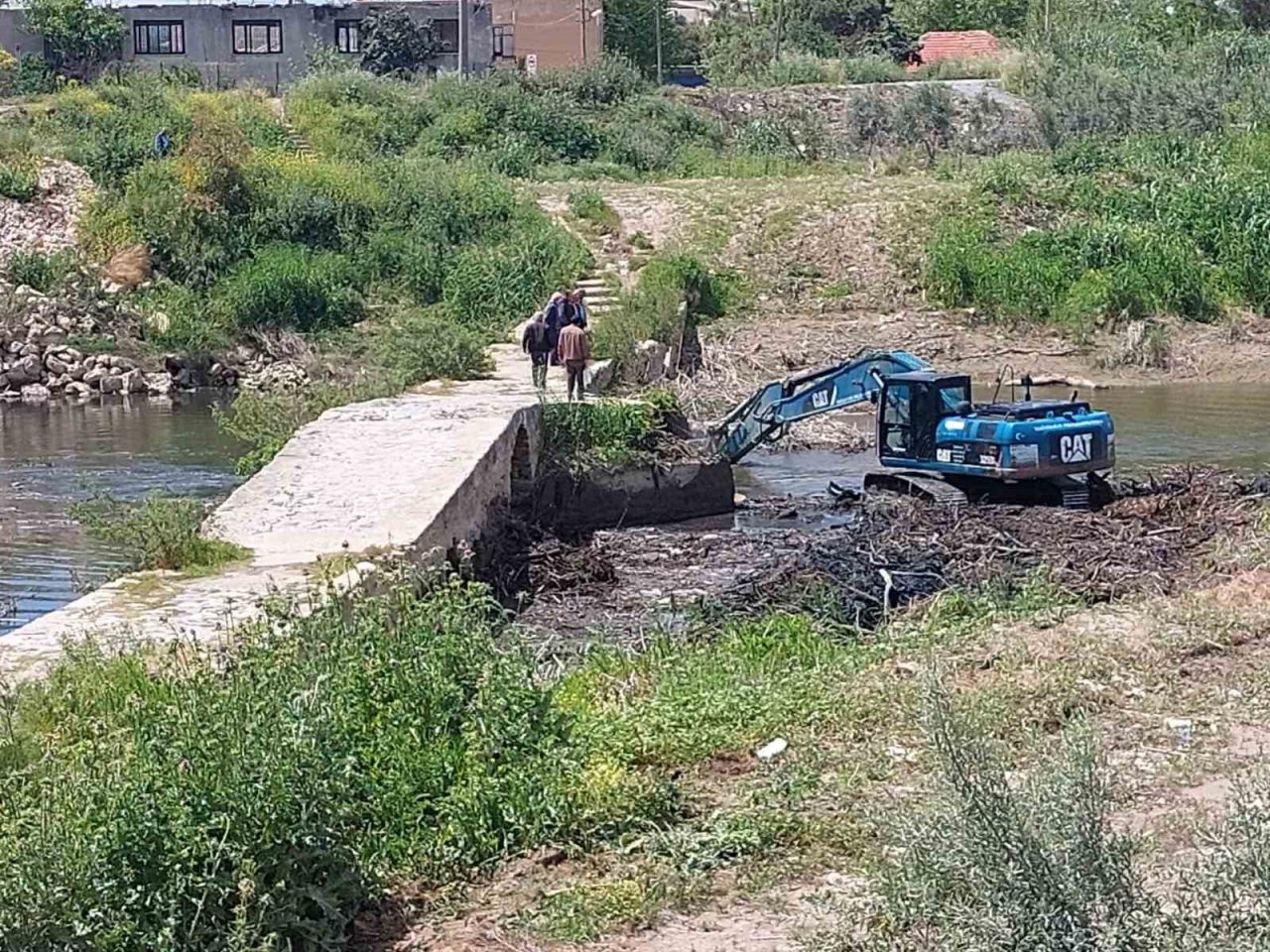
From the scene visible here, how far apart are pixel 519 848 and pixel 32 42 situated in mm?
49307

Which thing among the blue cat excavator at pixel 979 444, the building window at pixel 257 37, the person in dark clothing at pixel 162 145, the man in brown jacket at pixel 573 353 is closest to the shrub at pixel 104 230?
the person in dark clothing at pixel 162 145

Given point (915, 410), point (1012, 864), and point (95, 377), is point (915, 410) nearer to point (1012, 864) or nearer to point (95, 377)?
point (1012, 864)

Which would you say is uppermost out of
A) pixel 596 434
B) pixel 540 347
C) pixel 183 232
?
pixel 183 232

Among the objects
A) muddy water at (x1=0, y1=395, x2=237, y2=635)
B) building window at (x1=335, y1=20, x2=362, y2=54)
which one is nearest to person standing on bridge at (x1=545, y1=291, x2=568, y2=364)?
muddy water at (x1=0, y1=395, x2=237, y2=635)

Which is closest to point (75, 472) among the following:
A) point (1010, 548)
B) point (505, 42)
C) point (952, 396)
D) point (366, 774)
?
point (952, 396)

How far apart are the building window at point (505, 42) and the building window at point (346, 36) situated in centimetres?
464

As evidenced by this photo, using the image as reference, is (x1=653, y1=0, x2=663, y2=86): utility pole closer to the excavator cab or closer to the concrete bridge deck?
the concrete bridge deck

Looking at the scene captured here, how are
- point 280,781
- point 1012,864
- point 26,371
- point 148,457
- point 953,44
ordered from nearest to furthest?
point 1012,864 < point 280,781 < point 148,457 < point 26,371 < point 953,44

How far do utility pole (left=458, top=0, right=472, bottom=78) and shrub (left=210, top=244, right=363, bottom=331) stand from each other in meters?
16.6

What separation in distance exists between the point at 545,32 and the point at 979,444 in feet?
140

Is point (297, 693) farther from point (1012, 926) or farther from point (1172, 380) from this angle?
point (1172, 380)

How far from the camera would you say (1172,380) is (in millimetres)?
28984

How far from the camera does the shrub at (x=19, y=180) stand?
1336 inches

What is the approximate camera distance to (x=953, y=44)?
68625 mm
